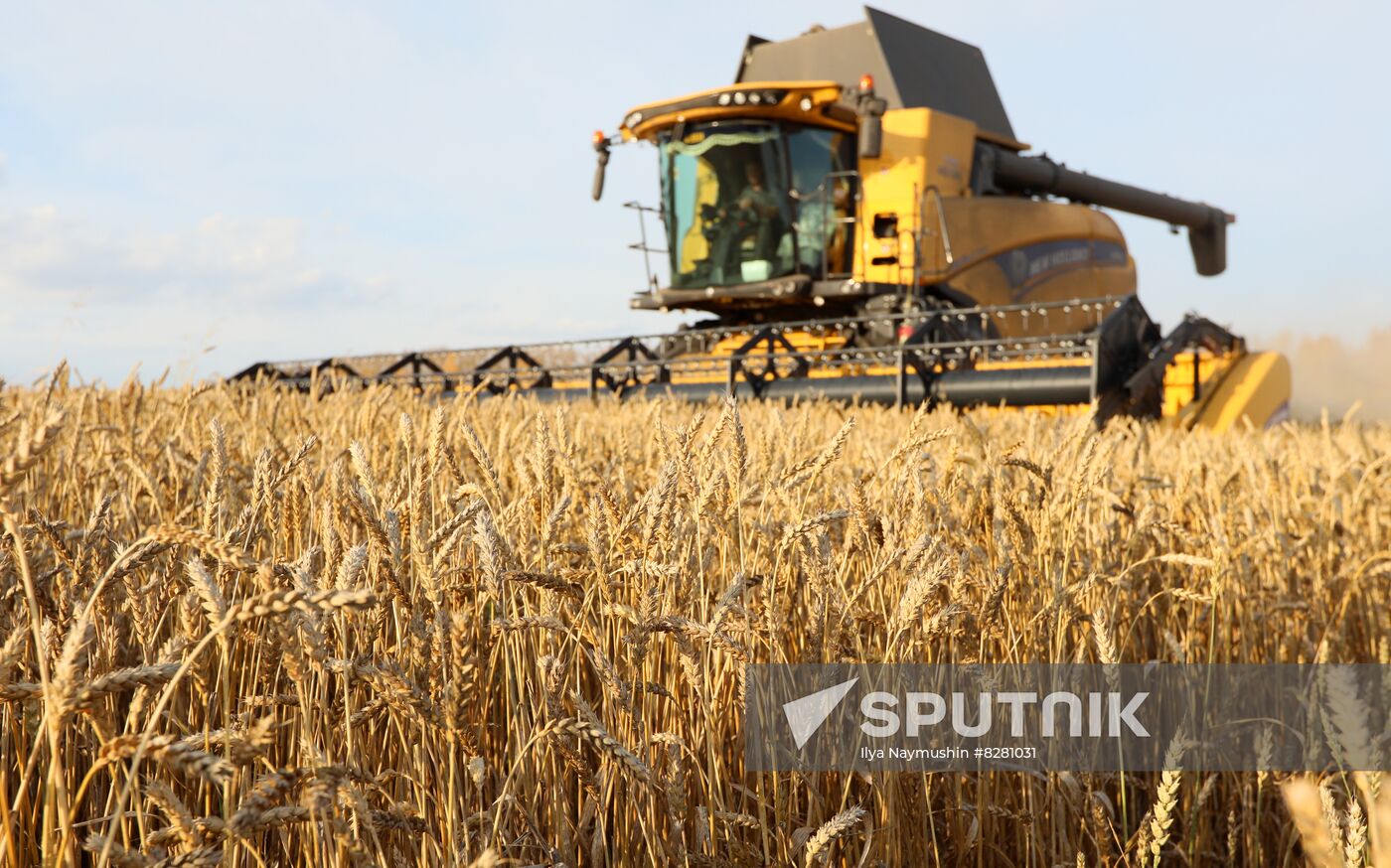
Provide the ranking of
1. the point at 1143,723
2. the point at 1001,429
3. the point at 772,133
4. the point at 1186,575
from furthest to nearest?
the point at 772,133, the point at 1001,429, the point at 1186,575, the point at 1143,723

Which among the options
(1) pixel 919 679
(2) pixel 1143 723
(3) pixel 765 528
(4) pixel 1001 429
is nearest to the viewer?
(1) pixel 919 679

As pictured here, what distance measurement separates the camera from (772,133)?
9.39m

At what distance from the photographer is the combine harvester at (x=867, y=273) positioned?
7.41 meters

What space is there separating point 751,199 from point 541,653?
28.2 feet

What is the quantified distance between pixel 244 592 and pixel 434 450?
57 centimetres

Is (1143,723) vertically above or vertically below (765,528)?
below

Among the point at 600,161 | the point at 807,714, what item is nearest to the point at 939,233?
the point at 600,161

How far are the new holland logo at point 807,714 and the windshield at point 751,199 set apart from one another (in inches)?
328

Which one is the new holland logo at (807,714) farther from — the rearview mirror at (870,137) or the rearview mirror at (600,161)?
the rearview mirror at (600,161)

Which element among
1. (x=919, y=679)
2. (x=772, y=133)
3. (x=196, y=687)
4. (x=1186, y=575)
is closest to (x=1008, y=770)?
(x=919, y=679)

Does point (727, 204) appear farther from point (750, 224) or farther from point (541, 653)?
point (541, 653)

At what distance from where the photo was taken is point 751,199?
960cm

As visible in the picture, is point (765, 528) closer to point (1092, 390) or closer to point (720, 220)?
point (1092, 390)

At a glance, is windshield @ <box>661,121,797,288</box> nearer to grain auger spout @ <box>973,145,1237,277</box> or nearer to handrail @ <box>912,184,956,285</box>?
handrail @ <box>912,184,956,285</box>
